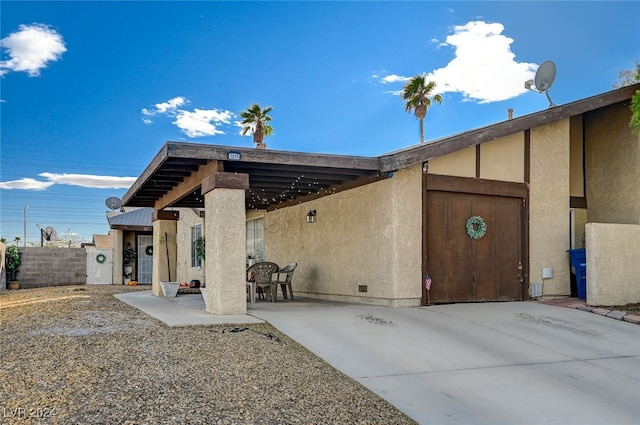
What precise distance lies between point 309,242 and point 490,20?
7.17 m

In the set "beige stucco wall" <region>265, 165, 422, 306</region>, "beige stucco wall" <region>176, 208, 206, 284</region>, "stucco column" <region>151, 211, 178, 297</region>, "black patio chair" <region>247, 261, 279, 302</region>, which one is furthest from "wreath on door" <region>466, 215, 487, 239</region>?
"beige stucco wall" <region>176, 208, 206, 284</region>

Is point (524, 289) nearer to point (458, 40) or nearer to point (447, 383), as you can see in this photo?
point (447, 383)

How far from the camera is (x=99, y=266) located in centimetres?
2033

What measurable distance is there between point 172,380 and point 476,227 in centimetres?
660

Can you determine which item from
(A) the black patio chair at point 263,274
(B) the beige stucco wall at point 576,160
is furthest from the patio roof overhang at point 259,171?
(B) the beige stucco wall at point 576,160

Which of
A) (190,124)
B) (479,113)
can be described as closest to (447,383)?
(479,113)

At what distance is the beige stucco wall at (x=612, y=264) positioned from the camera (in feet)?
30.1

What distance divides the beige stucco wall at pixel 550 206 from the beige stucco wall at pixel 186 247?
998cm

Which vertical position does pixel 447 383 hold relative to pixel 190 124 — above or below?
below

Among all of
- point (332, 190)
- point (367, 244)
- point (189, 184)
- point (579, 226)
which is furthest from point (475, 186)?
point (189, 184)

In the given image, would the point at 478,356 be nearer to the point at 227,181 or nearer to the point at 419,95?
the point at 227,181

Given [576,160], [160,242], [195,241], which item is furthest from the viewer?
[195,241]

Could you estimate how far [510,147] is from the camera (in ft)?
32.8

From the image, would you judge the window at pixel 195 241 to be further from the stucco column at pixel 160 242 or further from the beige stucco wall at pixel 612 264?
the beige stucco wall at pixel 612 264
